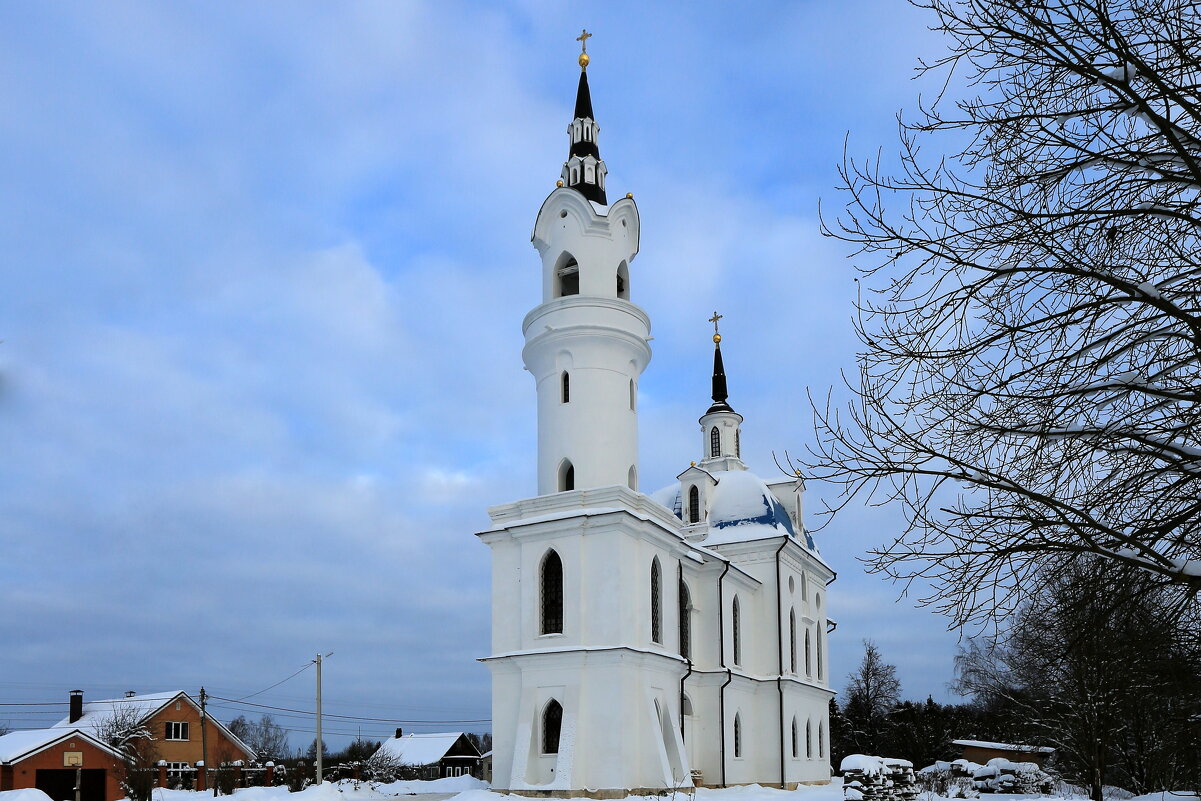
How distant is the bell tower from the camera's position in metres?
29.7

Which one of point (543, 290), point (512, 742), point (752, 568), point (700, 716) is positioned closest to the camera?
point (512, 742)

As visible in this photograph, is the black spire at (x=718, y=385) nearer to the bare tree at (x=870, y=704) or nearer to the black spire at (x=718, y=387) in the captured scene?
the black spire at (x=718, y=387)

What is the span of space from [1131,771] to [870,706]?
47103 millimetres

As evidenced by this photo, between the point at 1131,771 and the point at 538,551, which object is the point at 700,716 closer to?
the point at 538,551

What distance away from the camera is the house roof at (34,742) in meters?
41.1

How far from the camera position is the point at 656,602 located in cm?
2942

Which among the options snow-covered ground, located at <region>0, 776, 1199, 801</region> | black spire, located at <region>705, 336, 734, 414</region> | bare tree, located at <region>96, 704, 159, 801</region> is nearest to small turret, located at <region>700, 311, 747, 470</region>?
A: black spire, located at <region>705, 336, 734, 414</region>

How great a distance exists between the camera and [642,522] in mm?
28156

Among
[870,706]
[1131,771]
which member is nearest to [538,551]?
[1131,771]

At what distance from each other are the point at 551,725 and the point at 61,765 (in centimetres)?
2543

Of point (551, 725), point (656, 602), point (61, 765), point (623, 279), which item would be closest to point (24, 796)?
point (551, 725)

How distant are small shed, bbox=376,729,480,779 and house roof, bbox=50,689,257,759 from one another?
10389mm

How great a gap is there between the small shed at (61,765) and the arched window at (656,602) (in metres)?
25.3

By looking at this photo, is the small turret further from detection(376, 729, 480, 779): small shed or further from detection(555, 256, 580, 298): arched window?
detection(376, 729, 480, 779): small shed
